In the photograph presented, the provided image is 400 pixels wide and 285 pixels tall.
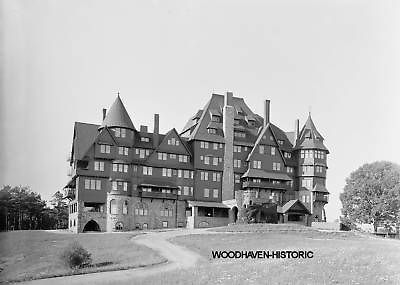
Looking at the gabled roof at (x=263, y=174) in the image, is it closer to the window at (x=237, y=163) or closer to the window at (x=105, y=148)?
the window at (x=237, y=163)

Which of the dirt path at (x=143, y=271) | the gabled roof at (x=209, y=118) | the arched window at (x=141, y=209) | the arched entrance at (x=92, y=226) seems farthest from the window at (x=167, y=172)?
the dirt path at (x=143, y=271)

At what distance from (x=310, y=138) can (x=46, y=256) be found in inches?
1165

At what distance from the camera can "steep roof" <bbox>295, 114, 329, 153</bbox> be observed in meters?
41.8

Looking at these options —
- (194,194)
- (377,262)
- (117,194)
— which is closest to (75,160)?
(117,194)

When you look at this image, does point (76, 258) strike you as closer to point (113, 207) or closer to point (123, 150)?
point (113, 207)

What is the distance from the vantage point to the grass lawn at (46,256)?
13.9 metres

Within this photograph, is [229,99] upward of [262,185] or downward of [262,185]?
A: upward

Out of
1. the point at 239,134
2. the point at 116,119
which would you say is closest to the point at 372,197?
the point at 239,134

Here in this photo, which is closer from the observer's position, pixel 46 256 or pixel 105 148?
pixel 46 256

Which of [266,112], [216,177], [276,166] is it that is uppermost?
[266,112]

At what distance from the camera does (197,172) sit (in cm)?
3900

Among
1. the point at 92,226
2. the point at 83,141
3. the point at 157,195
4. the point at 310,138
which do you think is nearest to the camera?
the point at 83,141

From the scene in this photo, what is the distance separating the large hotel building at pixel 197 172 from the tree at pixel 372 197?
345 centimetres

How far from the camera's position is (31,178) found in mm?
13562
